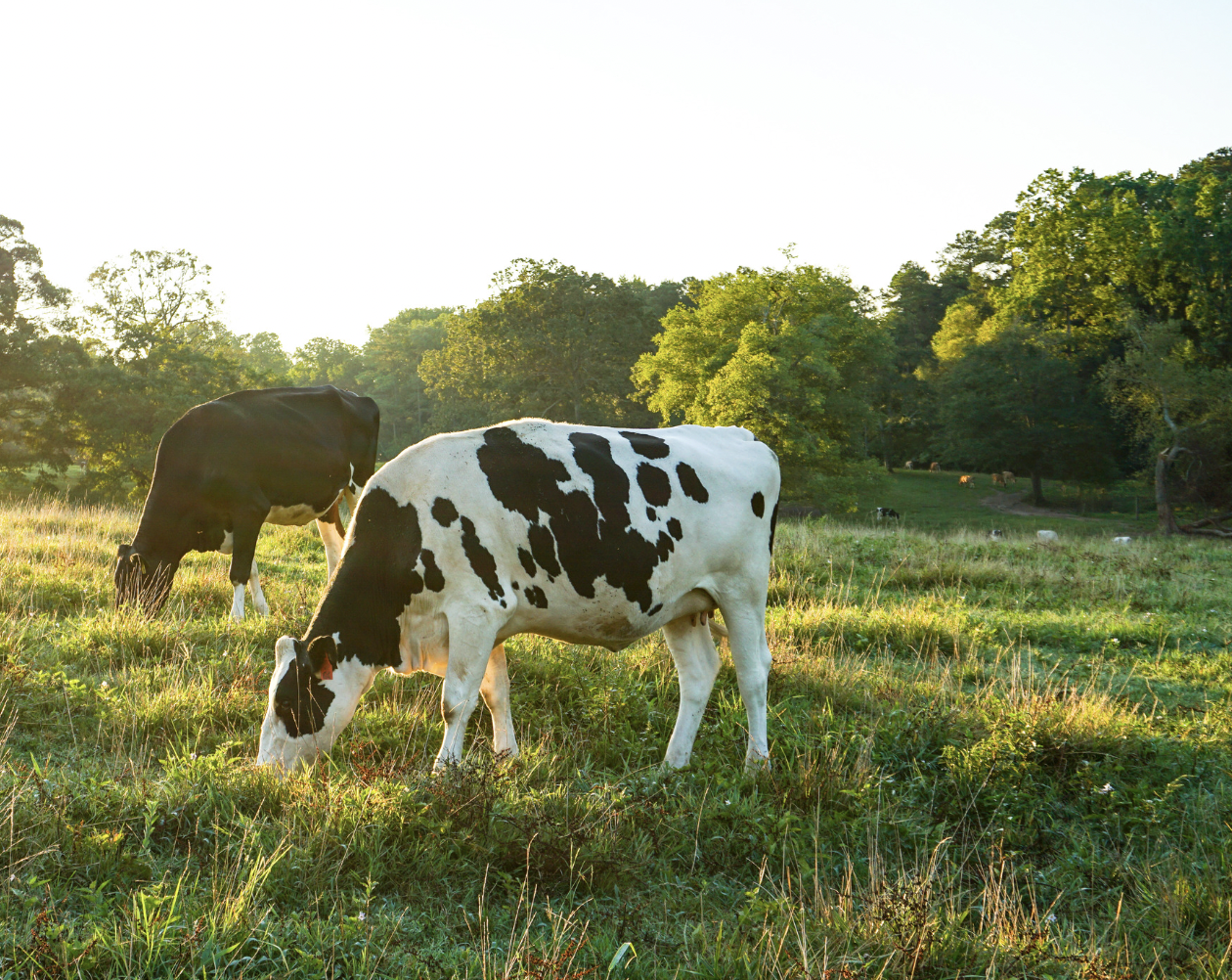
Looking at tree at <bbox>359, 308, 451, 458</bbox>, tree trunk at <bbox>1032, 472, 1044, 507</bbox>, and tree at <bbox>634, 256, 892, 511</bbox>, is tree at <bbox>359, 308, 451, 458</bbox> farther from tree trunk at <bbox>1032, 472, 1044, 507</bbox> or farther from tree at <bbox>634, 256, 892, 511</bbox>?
tree trunk at <bbox>1032, 472, 1044, 507</bbox>

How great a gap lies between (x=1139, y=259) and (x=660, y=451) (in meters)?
56.2

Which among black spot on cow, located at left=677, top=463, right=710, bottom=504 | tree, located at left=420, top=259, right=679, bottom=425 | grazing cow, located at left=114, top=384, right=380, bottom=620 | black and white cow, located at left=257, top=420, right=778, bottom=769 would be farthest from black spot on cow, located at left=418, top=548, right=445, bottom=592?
tree, located at left=420, top=259, right=679, bottom=425

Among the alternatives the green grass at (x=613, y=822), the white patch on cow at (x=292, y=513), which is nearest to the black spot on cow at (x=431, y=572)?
the green grass at (x=613, y=822)

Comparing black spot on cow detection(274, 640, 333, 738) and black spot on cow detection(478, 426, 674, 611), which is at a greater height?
black spot on cow detection(478, 426, 674, 611)

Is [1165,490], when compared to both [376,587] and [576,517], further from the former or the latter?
[376,587]

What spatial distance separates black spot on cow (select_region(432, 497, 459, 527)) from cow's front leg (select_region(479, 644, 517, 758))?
96 centimetres

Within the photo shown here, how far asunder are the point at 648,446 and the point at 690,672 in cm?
A: 156

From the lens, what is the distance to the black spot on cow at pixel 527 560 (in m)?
5.04

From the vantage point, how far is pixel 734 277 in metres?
45.1

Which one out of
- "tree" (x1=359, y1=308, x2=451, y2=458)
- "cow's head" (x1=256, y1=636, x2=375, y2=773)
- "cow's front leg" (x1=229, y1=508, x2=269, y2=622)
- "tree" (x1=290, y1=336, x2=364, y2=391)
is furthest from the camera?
"tree" (x1=290, y1=336, x2=364, y2=391)

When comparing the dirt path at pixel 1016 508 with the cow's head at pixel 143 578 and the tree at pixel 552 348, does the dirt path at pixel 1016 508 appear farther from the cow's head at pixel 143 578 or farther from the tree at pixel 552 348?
the cow's head at pixel 143 578

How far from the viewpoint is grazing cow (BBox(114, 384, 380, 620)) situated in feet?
29.0

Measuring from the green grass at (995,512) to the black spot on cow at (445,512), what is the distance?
39339mm

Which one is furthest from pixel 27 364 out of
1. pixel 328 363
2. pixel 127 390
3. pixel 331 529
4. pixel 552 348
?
pixel 328 363
